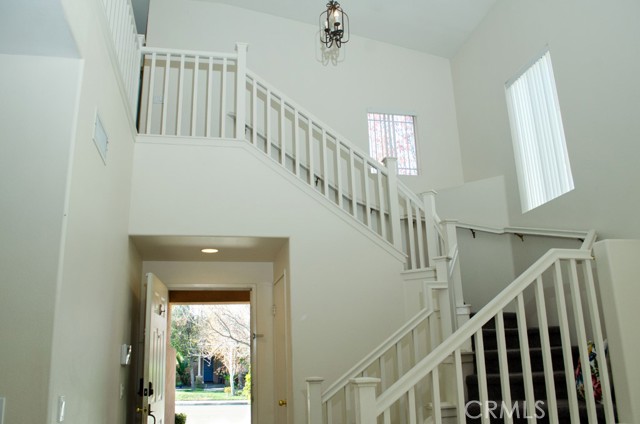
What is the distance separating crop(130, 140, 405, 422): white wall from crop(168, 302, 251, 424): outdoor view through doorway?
32.2ft

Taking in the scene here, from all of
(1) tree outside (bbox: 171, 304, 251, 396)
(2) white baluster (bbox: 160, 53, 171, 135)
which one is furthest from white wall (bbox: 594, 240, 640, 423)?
(1) tree outside (bbox: 171, 304, 251, 396)

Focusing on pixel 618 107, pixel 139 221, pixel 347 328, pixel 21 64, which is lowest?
pixel 347 328

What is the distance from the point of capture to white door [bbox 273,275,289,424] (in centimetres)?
505

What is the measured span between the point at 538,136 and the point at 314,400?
141 inches

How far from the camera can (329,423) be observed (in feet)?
13.9

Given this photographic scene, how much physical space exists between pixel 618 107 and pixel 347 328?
289 centimetres

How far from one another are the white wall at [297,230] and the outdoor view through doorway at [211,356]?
9809mm

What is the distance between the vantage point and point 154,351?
4820mm

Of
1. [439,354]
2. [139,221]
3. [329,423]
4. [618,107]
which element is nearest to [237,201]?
[139,221]

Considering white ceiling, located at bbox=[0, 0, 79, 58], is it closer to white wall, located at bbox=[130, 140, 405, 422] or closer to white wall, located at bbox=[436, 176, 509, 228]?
white wall, located at bbox=[130, 140, 405, 422]

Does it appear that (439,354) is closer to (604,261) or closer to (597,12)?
(604,261)

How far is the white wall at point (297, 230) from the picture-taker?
4578mm

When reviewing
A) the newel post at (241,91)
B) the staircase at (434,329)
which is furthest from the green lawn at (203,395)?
the newel post at (241,91)

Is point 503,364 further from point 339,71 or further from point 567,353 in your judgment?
point 339,71
